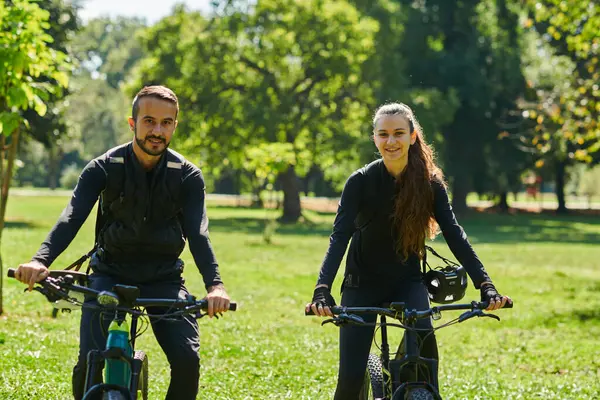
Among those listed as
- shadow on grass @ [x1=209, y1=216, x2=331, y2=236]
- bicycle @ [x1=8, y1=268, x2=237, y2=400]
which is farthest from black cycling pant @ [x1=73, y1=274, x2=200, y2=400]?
shadow on grass @ [x1=209, y1=216, x2=331, y2=236]

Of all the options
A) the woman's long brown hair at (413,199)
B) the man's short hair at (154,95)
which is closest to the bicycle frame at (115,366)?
the man's short hair at (154,95)

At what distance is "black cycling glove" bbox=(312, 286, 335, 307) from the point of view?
4.49m

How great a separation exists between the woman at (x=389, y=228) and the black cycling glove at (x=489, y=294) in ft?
0.40

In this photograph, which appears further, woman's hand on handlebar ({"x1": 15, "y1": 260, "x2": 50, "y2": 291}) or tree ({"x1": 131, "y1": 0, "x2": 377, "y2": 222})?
tree ({"x1": 131, "y1": 0, "x2": 377, "y2": 222})

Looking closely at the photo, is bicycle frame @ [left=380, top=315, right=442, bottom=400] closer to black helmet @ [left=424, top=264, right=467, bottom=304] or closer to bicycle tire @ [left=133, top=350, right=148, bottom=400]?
black helmet @ [left=424, top=264, right=467, bottom=304]

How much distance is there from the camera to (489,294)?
466 cm

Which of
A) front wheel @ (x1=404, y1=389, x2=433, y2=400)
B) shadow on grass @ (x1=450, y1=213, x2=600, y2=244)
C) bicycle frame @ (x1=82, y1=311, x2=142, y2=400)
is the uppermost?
bicycle frame @ (x1=82, y1=311, x2=142, y2=400)

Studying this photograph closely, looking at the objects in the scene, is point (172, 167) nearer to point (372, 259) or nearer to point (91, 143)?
point (372, 259)

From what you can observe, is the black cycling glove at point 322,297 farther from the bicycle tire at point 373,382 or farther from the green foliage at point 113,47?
the green foliage at point 113,47

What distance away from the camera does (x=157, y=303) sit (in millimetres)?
4121

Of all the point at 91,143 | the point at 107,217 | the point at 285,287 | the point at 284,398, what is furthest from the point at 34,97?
the point at 91,143

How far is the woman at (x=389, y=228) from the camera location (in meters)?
5.01

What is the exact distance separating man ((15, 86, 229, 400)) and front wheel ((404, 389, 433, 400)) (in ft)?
3.60

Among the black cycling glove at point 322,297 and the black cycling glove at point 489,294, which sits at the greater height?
the black cycling glove at point 489,294
